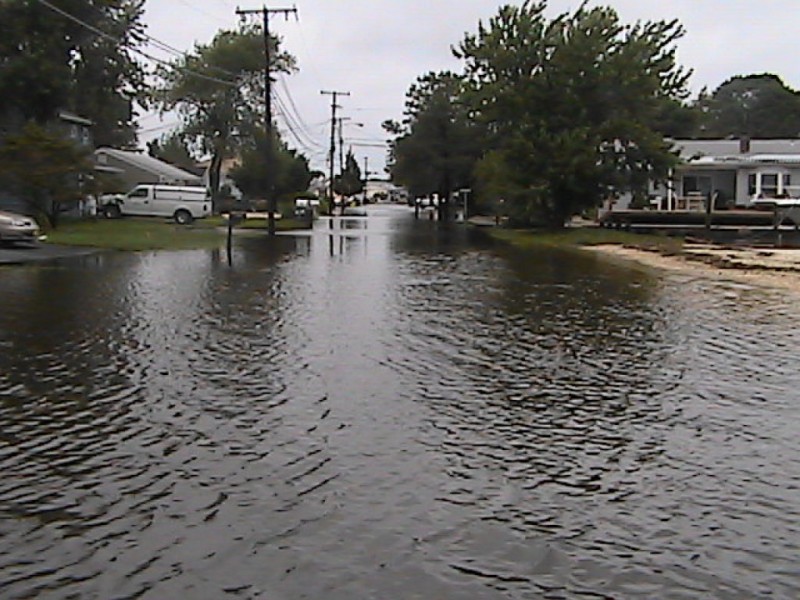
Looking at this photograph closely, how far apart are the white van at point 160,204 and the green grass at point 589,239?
1712 cm

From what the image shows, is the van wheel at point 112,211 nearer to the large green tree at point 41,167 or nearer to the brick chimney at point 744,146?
the large green tree at point 41,167

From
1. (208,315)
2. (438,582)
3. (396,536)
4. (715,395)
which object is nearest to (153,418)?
(396,536)

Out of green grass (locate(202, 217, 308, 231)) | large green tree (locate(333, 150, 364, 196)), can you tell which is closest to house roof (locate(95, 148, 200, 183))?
green grass (locate(202, 217, 308, 231))

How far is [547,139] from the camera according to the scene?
44844 millimetres

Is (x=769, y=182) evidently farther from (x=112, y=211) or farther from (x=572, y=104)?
(x=112, y=211)

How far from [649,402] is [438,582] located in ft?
16.5

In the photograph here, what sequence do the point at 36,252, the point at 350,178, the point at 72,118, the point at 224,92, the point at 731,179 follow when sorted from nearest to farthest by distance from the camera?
the point at 36,252, the point at 72,118, the point at 731,179, the point at 224,92, the point at 350,178

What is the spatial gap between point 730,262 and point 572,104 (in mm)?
17027

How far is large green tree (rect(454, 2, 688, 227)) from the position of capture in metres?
45.4

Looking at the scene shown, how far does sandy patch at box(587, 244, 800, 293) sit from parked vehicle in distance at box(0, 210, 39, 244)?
18904 millimetres

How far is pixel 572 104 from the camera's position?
4581 centimetres

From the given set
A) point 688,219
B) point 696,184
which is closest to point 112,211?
point 688,219

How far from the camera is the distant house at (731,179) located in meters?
54.4

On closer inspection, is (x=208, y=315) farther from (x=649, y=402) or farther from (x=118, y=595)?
(x=118, y=595)
